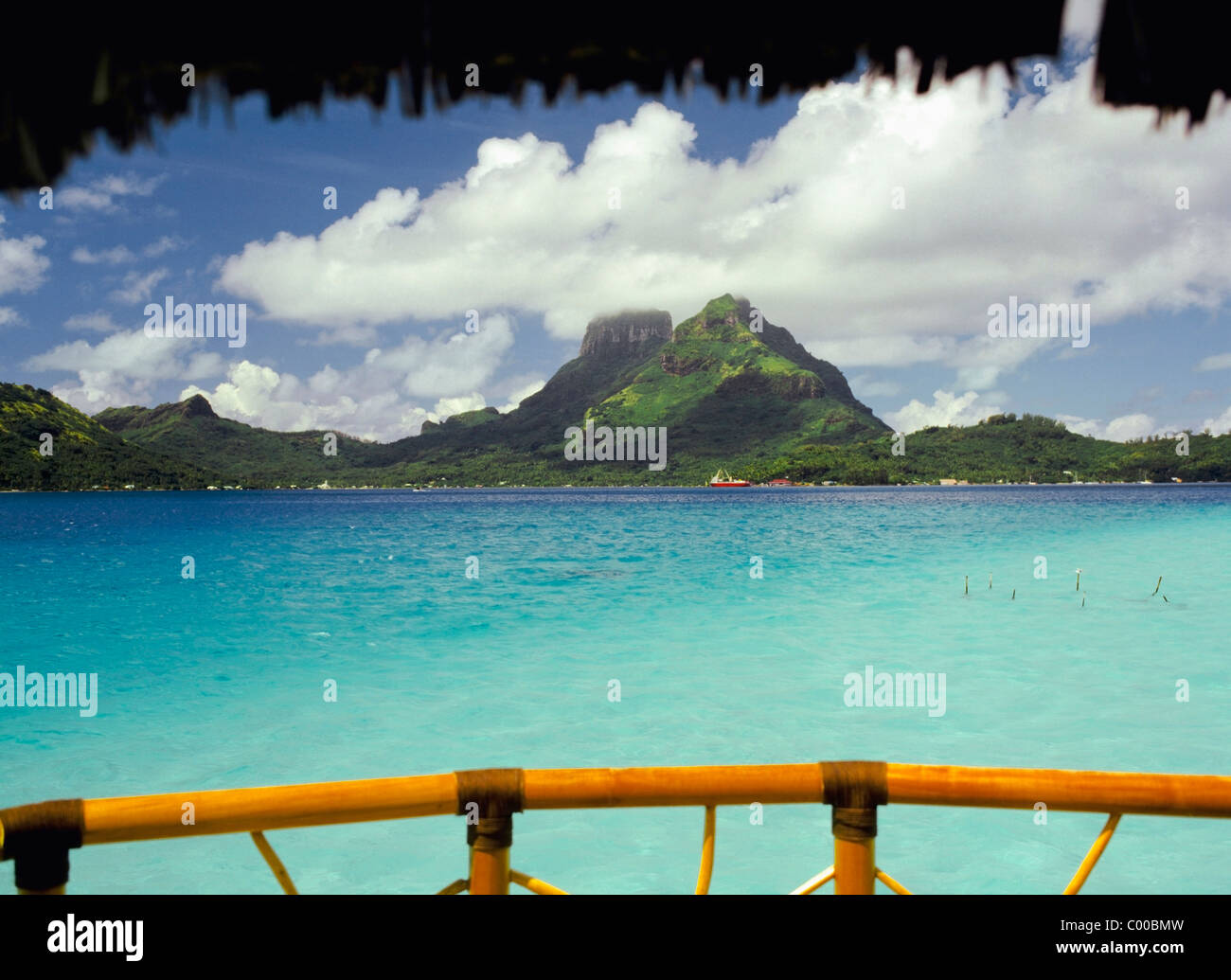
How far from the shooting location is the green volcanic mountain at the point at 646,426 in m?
94.9

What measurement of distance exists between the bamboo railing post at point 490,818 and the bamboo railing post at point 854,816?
599 mm

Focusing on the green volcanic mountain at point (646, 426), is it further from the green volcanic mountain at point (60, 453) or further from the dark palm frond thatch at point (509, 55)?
the dark palm frond thatch at point (509, 55)

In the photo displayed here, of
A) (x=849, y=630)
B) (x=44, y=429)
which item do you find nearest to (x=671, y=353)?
(x=44, y=429)

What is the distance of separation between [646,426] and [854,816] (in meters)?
121

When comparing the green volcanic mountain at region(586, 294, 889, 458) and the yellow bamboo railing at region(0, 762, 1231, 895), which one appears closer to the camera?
the yellow bamboo railing at region(0, 762, 1231, 895)

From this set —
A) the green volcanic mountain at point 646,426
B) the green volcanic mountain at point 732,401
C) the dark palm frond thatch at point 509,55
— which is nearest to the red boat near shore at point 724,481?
the green volcanic mountain at point 646,426

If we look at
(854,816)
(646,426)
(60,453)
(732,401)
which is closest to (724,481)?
(646,426)

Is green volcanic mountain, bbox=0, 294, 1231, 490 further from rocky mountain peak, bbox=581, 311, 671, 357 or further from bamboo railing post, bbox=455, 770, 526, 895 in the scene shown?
bamboo railing post, bbox=455, 770, 526, 895

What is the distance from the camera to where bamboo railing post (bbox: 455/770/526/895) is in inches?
53.7

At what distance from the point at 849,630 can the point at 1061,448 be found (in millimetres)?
101234

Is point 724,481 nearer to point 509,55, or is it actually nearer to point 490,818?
point 509,55

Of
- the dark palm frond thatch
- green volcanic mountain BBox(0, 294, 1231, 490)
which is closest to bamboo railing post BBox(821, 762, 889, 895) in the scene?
the dark palm frond thatch
